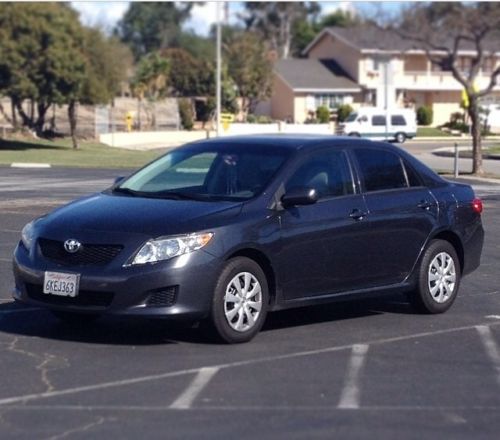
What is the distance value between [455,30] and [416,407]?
97.8 ft

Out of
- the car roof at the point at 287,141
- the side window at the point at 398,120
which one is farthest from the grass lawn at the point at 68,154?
the car roof at the point at 287,141

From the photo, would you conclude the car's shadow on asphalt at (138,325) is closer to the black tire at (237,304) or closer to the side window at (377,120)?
the black tire at (237,304)

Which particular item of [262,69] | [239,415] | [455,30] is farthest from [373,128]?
[239,415]

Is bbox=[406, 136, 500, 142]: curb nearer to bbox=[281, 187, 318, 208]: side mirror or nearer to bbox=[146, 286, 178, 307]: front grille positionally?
bbox=[281, 187, 318, 208]: side mirror

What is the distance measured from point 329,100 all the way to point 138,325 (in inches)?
2773

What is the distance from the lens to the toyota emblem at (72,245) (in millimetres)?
8742

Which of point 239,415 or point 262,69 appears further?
point 262,69

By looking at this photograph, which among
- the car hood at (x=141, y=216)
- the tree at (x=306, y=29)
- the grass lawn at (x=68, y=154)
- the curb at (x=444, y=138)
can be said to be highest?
the tree at (x=306, y=29)

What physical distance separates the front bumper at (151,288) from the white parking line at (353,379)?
1.17 m

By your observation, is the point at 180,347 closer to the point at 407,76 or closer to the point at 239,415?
the point at 239,415

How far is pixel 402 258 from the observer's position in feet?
34.0

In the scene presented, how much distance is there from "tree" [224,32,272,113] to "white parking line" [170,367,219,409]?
65308 mm

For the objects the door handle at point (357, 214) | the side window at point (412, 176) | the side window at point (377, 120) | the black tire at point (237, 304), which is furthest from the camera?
the side window at point (377, 120)

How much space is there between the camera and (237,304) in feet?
29.4
